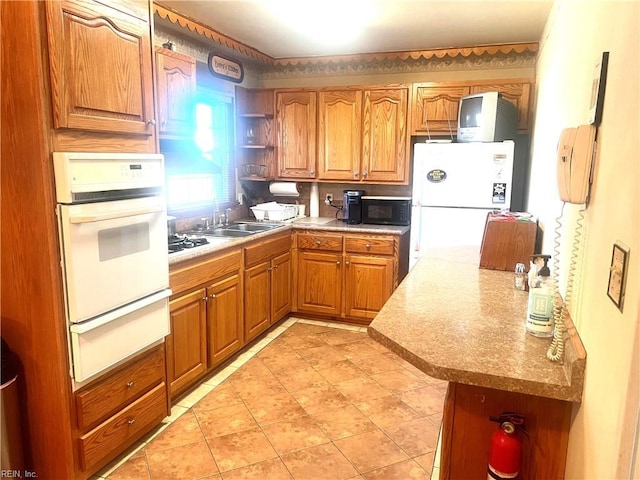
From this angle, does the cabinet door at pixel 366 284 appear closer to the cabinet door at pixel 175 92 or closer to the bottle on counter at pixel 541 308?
the cabinet door at pixel 175 92

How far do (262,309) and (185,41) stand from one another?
7.39ft

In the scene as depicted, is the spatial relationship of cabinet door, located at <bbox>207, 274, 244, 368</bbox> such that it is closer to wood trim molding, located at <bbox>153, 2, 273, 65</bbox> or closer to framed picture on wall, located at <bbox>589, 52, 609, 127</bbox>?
wood trim molding, located at <bbox>153, 2, 273, 65</bbox>

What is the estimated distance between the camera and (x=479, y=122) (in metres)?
3.41

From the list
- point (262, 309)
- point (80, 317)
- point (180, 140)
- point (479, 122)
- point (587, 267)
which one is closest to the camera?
point (587, 267)

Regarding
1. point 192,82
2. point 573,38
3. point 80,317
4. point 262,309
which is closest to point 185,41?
point 192,82

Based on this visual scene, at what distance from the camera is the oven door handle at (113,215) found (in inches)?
69.6

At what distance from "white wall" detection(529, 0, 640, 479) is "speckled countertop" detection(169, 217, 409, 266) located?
1955mm

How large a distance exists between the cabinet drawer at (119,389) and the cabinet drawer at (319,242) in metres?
1.89

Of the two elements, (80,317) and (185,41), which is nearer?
(80,317)

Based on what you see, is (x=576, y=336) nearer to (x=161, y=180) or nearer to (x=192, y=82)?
(x=161, y=180)

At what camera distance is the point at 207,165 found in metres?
3.18

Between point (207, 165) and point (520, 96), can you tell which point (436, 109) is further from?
point (207, 165)

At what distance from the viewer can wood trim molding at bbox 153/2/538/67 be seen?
3.09 metres

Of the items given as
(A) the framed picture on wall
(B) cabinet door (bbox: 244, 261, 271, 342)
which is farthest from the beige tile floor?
(A) the framed picture on wall
